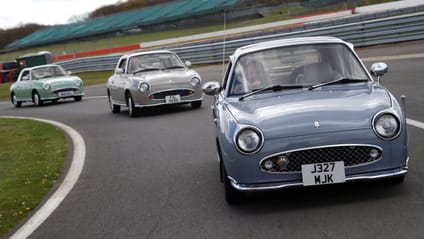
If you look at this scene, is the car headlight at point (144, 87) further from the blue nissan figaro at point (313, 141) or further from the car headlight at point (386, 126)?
the car headlight at point (386, 126)

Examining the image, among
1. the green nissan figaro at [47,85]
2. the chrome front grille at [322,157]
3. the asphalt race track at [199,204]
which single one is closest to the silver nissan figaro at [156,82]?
the asphalt race track at [199,204]

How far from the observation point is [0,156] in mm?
12188

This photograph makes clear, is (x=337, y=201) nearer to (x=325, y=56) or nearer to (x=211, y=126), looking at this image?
(x=325, y=56)

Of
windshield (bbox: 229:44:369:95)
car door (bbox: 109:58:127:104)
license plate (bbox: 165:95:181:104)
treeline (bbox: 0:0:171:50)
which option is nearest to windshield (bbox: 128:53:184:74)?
car door (bbox: 109:58:127:104)

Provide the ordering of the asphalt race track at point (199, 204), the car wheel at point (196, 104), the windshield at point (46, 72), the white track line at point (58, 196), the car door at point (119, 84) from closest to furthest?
the asphalt race track at point (199, 204) < the white track line at point (58, 196) < the car wheel at point (196, 104) < the car door at point (119, 84) < the windshield at point (46, 72)

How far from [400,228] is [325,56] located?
2482 mm

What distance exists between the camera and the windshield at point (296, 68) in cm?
687

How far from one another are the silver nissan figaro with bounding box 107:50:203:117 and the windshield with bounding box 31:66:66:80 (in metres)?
8.83

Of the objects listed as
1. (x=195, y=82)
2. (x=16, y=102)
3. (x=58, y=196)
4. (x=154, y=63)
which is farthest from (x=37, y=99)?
(x=58, y=196)

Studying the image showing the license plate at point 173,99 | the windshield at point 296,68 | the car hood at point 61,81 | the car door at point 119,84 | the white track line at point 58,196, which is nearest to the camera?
the white track line at point 58,196

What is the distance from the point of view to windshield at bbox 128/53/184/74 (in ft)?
54.5

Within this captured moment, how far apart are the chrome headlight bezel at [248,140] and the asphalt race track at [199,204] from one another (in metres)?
0.55

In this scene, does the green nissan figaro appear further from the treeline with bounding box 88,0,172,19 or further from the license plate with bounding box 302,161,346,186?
the treeline with bounding box 88,0,172,19

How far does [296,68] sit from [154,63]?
997cm
